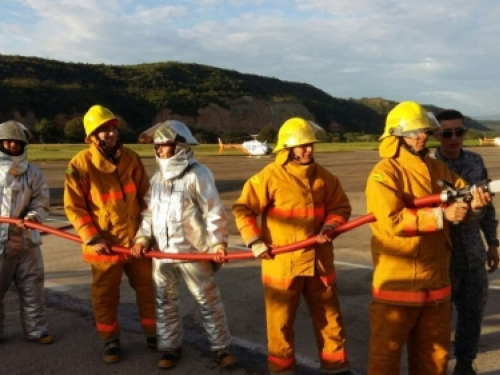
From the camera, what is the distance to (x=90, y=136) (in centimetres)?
447

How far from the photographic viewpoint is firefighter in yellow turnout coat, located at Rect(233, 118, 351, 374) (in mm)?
3805

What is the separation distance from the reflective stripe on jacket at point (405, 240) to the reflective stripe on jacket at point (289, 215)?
58 centimetres

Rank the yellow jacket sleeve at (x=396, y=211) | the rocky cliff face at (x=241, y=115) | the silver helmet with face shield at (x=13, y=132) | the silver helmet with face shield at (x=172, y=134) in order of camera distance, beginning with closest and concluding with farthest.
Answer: the yellow jacket sleeve at (x=396, y=211)
the silver helmet with face shield at (x=172, y=134)
the silver helmet with face shield at (x=13, y=132)
the rocky cliff face at (x=241, y=115)

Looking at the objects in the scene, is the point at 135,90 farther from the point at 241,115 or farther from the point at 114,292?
the point at 114,292

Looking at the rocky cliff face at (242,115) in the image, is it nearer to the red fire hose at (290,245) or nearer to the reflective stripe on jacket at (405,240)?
the red fire hose at (290,245)

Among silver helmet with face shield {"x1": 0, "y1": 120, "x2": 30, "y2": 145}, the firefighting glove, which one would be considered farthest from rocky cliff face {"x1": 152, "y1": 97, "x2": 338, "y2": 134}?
the firefighting glove

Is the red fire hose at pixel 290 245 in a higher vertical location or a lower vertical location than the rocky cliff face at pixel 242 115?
lower

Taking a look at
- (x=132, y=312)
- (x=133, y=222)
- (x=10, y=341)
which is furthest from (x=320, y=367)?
(x=10, y=341)

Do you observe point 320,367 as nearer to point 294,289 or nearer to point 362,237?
point 294,289

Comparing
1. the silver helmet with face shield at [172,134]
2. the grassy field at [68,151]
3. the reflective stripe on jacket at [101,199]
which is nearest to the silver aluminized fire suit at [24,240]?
the reflective stripe on jacket at [101,199]

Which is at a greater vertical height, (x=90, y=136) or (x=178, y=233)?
(x=90, y=136)

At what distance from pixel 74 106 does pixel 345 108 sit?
7490cm

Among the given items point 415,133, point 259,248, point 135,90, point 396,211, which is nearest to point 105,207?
point 259,248

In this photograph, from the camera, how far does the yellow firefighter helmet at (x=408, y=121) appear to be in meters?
3.24
